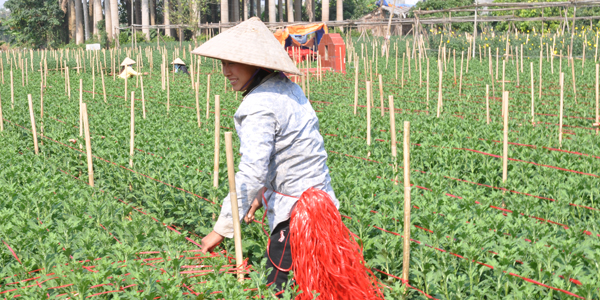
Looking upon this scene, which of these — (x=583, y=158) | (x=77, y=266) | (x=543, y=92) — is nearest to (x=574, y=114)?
(x=543, y=92)

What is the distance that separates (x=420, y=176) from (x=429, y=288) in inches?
103

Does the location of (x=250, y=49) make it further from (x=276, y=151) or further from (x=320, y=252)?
(x=320, y=252)

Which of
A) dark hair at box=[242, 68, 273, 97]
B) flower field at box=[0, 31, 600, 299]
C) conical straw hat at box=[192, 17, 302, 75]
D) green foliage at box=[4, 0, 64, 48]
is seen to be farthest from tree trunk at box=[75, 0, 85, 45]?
dark hair at box=[242, 68, 273, 97]

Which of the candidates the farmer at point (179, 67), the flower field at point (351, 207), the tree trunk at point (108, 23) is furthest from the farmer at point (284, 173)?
the tree trunk at point (108, 23)

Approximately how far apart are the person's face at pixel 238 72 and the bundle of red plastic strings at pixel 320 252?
672 millimetres

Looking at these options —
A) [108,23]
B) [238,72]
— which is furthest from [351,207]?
[108,23]

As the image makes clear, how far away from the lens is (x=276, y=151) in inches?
106

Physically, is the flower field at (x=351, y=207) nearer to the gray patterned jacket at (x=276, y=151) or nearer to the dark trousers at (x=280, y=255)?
the dark trousers at (x=280, y=255)

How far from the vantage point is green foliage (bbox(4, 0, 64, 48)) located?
5016 centimetres

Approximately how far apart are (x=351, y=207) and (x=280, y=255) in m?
1.66

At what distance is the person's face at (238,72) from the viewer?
2.76 metres

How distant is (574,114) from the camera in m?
9.82

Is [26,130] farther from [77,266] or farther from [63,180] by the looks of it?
[77,266]

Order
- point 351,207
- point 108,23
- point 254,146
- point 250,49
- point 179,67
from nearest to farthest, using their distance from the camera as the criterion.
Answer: point 254,146 < point 250,49 < point 351,207 < point 179,67 < point 108,23
